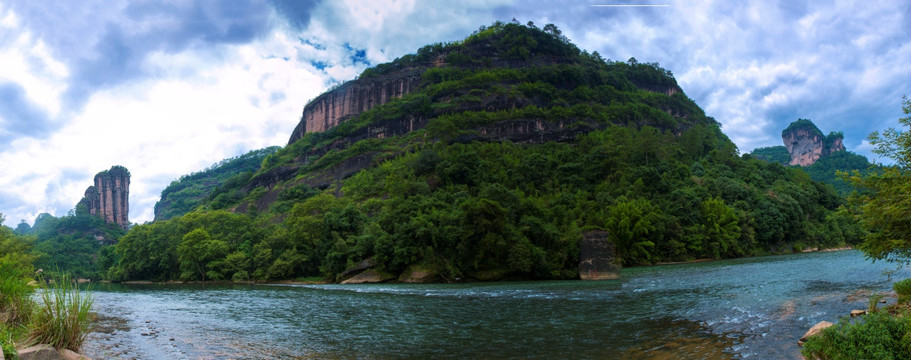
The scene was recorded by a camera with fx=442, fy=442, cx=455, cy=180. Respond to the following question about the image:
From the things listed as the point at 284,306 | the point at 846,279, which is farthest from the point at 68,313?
the point at 846,279

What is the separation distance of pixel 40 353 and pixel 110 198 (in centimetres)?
17084

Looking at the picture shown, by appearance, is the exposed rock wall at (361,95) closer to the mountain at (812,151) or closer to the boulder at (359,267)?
the boulder at (359,267)

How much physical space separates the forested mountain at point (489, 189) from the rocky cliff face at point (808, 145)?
84.1 metres

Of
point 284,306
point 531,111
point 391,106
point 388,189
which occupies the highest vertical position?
point 391,106

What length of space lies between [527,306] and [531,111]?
76546 millimetres

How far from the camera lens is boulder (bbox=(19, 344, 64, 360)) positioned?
25.2 ft

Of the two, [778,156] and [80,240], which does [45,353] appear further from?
[778,156]

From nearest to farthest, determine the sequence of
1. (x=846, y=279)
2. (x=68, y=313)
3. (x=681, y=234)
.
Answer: (x=68, y=313)
(x=846, y=279)
(x=681, y=234)

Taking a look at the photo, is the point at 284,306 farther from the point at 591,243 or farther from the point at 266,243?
the point at 266,243

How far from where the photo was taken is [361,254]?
4766cm

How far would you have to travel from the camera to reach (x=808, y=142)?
177 meters

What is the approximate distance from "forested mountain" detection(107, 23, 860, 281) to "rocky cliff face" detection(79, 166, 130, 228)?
5451 centimetres

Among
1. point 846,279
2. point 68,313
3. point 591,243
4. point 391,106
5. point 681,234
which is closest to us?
point 68,313

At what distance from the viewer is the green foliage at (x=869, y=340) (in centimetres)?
788
